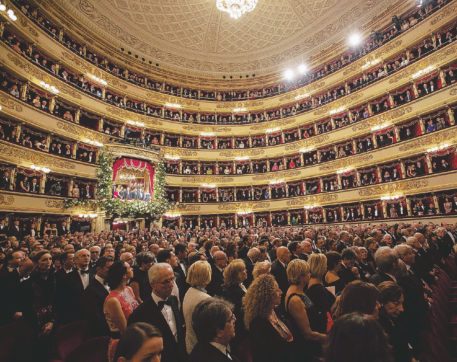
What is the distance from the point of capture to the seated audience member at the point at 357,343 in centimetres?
127

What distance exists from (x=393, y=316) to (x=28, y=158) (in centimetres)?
1780

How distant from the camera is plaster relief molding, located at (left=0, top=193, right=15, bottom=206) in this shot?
13.2 meters

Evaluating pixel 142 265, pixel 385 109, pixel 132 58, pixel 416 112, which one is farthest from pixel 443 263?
pixel 132 58

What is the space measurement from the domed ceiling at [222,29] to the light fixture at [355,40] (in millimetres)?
741

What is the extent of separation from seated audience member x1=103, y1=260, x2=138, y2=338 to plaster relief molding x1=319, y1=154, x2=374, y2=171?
19.8 meters

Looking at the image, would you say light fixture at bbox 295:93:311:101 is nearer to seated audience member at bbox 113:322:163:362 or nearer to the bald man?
the bald man

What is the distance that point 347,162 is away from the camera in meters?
20.6

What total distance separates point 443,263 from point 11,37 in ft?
70.9

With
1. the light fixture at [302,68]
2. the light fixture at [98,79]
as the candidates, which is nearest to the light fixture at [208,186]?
the light fixture at [98,79]

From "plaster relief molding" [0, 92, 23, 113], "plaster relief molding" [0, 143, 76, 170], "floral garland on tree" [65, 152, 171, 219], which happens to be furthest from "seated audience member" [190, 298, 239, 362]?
"floral garland on tree" [65, 152, 171, 219]

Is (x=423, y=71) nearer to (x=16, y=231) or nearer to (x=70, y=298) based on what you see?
(x=70, y=298)

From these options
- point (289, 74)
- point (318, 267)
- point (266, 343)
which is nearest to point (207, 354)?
point (266, 343)

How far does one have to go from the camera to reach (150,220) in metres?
20.4

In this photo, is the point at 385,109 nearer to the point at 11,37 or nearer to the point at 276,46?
the point at 276,46
